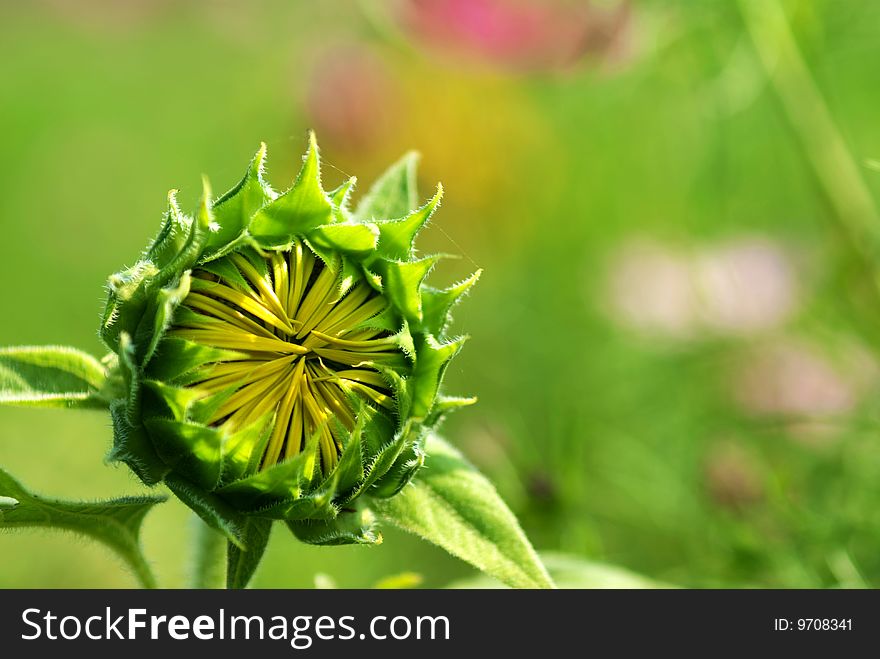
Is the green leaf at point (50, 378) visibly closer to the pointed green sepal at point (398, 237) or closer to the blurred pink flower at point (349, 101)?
the pointed green sepal at point (398, 237)

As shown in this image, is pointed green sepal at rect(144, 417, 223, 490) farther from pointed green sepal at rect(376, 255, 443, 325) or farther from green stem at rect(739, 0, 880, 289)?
green stem at rect(739, 0, 880, 289)

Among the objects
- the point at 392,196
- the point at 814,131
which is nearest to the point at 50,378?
the point at 392,196

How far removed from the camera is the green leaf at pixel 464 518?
746mm

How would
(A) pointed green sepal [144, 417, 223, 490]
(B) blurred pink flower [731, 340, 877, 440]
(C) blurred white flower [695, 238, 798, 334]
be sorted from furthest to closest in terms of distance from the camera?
1. (C) blurred white flower [695, 238, 798, 334]
2. (B) blurred pink flower [731, 340, 877, 440]
3. (A) pointed green sepal [144, 417, 223, 490]

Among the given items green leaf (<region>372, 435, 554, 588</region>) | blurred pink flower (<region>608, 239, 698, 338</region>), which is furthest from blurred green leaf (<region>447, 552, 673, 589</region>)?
blurred pink flower (<region>608, 239, 698, 338</region>)

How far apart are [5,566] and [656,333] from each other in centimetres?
110

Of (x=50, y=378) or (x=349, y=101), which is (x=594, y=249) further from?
(x=50, y=378)

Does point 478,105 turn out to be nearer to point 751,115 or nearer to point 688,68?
point 751,115

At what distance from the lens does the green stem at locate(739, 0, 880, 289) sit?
137 cm

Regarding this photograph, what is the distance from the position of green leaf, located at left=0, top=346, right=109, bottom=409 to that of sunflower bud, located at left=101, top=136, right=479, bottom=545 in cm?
2

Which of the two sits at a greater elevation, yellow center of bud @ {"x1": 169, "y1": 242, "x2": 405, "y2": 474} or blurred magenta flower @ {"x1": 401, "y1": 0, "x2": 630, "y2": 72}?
blurred magenta flower @ {"x1": 401, "y1": 0, "x2": 630, "y2": 72}

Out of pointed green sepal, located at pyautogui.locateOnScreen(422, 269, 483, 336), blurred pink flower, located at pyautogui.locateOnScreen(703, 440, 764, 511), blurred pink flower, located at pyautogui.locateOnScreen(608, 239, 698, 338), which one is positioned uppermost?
blurred pink flower, located at pyautogui.locateOnScreen(608, 239, 698, 338)

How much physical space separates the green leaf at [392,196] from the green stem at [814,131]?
0.67 meters

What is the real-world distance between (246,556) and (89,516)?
118mm
